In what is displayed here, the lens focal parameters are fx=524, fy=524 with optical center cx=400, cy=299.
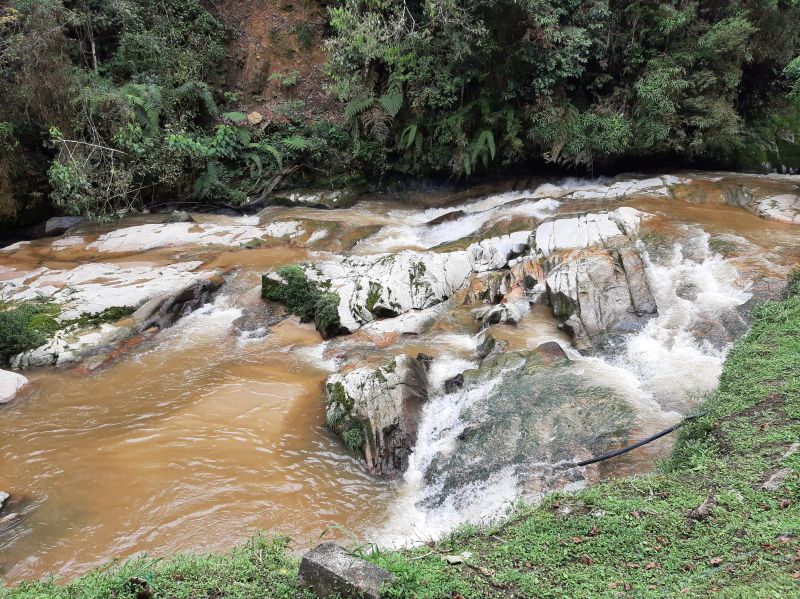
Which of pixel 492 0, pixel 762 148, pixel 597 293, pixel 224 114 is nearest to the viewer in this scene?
pixel 597 293

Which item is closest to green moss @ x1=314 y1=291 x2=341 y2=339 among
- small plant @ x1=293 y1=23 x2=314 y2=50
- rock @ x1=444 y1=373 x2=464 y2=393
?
rock @ x1=444 y1=373 x2=464 y2=393

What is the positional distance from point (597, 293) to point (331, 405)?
522cm

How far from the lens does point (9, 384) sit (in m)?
8.79

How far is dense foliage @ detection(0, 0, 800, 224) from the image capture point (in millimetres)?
13258

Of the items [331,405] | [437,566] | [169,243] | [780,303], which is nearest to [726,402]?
[780,303]

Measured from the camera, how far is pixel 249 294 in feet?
38.4

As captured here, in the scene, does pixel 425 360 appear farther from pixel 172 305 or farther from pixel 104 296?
pixel 104 296

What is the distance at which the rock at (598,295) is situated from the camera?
30.1 feet

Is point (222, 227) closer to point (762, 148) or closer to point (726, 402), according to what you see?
point (726, 402)

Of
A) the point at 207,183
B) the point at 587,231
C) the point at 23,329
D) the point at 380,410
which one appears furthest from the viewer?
the point at 207,183

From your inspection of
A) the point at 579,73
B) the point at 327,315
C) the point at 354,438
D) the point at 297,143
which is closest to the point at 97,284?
→ the point at 327,315

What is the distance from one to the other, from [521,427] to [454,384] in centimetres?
136

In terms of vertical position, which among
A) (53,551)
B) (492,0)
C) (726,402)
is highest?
(492,0)

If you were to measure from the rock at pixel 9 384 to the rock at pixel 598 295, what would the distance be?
371 inches
